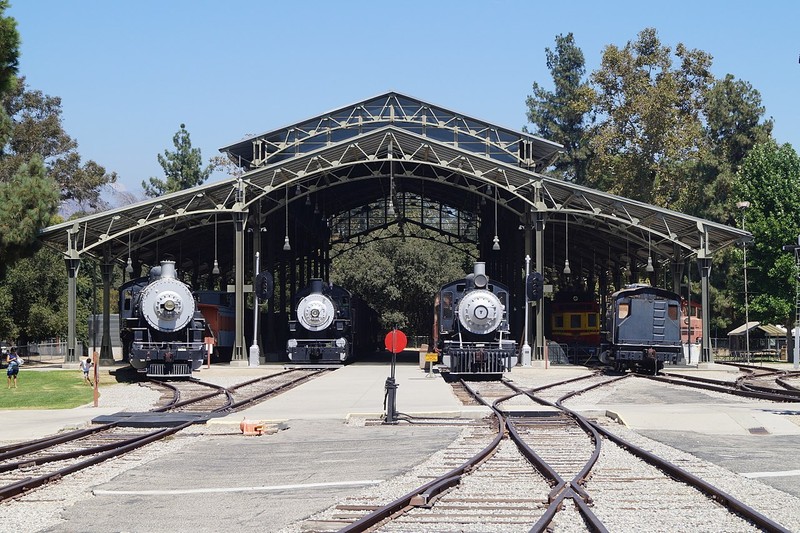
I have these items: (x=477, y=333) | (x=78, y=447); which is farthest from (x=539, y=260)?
(x=78, y=447)

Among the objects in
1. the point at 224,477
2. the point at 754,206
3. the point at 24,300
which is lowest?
the point at 224,477

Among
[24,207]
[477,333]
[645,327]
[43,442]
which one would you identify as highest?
[24,207]

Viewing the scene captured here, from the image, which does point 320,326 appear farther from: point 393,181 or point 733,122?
point 733,122

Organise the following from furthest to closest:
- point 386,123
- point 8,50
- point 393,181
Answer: point 386,123, point 393,181, point 8,50

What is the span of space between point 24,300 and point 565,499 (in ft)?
170

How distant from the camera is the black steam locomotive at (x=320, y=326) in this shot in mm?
43375

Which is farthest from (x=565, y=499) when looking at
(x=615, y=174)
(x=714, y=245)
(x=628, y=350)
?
(x=615, y=174)

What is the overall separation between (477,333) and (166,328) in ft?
33.9

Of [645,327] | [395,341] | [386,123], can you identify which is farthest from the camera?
[386,123]

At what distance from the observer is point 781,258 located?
2173 inches

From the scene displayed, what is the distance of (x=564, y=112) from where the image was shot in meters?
96.3

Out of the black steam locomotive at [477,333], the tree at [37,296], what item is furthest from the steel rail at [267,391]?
the tree at [37,296]

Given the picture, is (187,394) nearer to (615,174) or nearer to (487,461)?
(487,461)

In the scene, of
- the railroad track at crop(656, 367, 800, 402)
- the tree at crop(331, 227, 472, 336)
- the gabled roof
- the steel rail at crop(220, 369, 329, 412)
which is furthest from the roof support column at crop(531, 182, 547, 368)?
the tree at crop(331, 227, 472, 336)
